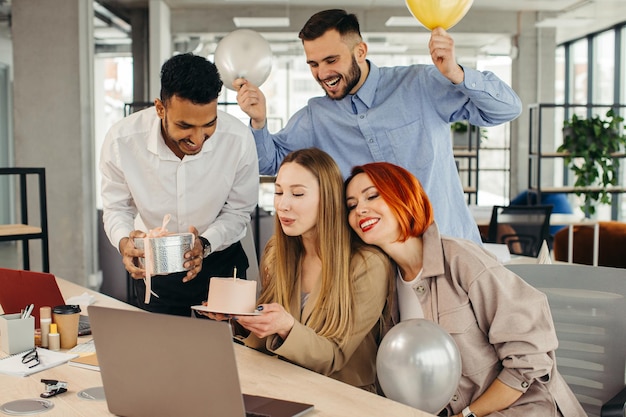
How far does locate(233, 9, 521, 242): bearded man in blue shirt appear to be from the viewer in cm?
237

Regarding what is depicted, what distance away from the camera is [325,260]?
1889 millimetres

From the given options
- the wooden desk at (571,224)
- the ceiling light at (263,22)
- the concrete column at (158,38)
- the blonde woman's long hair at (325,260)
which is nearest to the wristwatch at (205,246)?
the blonde woman's long hair at (325,260)

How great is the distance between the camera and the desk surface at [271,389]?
1448 millimetres

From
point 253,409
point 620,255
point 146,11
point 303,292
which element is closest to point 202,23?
point 146,11

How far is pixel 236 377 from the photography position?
1221mm

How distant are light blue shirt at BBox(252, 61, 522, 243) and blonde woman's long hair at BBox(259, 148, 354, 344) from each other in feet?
1.78

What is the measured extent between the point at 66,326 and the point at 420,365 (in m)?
1.00

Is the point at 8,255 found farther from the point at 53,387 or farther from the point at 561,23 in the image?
the point at 53,387

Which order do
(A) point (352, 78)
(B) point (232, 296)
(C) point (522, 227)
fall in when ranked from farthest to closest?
1. (C) point (522, 227)
2. (A) point (352, 78)
3. (B) point (232, 296)

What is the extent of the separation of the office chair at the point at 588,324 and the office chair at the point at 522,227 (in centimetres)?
280

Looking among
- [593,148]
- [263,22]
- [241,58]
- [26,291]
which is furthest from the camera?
[263,22]

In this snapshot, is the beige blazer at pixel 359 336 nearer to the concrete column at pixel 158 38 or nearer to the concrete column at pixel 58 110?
the concrete column at pixel 58 110

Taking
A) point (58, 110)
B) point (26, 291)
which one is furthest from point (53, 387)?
point (58, 110)

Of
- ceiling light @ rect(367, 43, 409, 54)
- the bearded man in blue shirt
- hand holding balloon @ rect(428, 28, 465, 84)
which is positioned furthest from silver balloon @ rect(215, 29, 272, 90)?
ceiling light @ rect(367, 43, 409, 54)
